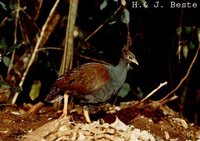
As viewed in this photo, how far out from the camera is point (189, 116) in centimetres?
935

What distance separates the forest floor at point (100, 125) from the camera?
4.73 m

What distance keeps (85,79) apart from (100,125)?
59cm

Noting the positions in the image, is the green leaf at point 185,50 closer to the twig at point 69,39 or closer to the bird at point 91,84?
the twig at point 69,39

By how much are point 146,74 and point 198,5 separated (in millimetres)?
1651

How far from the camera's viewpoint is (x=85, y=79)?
17.1ft

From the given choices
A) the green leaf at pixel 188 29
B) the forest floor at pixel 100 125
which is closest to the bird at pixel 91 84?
the forest floor at pixel 100 125

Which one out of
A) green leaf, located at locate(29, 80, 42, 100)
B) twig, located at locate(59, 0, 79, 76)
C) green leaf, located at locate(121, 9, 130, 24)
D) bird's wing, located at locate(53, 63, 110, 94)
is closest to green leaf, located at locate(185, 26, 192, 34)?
green leaf, located at locate(121, 9, 130, 24)

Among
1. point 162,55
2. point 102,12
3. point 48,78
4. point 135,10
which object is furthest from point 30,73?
point 162,55

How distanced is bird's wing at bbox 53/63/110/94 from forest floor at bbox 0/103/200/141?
369mm

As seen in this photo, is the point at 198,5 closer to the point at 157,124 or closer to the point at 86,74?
the point at 157,124

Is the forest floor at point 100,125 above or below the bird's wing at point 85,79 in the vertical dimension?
below

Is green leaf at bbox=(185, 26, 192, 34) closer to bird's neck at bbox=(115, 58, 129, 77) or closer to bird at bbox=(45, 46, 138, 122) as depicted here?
bird's neck at bbox=(115, 58, 129, 77)

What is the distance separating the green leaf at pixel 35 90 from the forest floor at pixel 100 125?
0.52 m

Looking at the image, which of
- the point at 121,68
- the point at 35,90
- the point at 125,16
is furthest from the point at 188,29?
the point at 35,90
